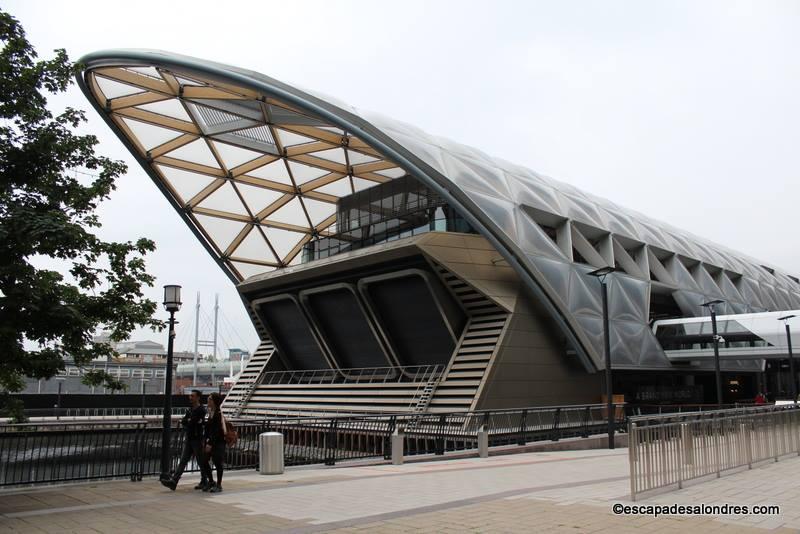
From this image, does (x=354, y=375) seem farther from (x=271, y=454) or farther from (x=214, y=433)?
(x=214, y=433)

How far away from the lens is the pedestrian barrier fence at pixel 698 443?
30.5 feet

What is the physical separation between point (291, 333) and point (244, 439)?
24.6m

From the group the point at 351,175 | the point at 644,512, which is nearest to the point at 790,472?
the point at 644,512

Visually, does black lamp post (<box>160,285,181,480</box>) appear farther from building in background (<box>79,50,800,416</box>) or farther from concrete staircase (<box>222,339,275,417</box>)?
concrete staircase (<box>222,339,275,417</box>)

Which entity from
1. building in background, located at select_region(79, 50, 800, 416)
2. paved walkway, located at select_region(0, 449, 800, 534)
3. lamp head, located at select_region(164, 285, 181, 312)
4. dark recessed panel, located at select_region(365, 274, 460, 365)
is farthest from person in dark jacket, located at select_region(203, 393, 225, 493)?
dark recessed panel, located at select_region(365, 274, 460, 365)

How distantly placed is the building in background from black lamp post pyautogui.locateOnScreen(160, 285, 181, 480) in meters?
14.0

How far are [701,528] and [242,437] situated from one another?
11.1 meters

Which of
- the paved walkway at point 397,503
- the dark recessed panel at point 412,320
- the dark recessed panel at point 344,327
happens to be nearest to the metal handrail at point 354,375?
the dark recessed panel at point 344,327

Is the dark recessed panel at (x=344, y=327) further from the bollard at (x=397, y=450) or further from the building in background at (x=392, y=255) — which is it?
the bollard at (x=397, y=450)

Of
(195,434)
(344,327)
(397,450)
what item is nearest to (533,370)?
(344,327)

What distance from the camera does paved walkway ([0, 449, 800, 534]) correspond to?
7.59 metres

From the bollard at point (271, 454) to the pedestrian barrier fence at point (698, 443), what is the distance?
7111 millimetres

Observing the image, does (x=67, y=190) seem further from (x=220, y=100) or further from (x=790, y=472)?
(x=220, y=100)

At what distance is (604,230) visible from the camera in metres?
35.6
